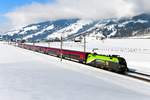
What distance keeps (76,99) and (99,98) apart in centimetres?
221

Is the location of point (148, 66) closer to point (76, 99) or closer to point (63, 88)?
point (63, 88)

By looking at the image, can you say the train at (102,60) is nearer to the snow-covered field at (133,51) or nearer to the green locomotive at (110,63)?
the green locomotive at (110,63)

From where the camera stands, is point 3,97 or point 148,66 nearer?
point 3,97

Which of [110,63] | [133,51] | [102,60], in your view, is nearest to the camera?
[110,63]

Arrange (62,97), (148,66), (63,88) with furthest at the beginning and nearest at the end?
(148,66), (63,88), (62,97)

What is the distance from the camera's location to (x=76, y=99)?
21.3 meters

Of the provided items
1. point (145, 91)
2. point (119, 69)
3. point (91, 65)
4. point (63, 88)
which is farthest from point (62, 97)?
point (91, 65)

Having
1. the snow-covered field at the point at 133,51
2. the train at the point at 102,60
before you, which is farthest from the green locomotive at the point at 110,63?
the snow-covered field at the point at 133,51

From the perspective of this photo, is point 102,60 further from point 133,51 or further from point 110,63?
point 133,51

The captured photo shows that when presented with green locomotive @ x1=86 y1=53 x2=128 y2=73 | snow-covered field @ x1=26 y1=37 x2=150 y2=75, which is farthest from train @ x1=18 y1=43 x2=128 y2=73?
snow-covered field @ x1=26 y1=37 x2=150 y2=75

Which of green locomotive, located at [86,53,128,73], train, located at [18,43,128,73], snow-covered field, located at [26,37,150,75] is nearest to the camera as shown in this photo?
green locomotive, located at [86,53,128,73]

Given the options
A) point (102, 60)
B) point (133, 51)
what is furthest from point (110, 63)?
point (133, 51)

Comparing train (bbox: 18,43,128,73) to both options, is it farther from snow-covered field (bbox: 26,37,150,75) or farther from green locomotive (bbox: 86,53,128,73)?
snow-covered field (bbox: 26,37,150,75)

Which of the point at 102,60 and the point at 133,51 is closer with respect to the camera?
the point at 102,60
